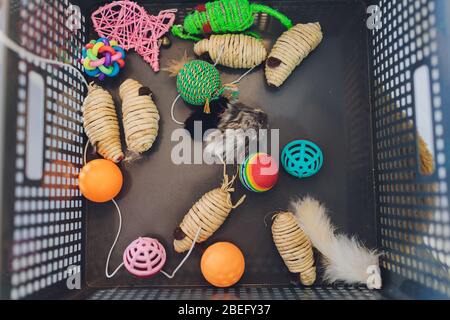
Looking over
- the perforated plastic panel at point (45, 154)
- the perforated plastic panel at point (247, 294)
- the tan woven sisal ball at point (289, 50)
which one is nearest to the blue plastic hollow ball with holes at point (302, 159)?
the tan woven sisal ball at point (289, 50)

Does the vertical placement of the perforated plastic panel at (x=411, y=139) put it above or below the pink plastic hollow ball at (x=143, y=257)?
above

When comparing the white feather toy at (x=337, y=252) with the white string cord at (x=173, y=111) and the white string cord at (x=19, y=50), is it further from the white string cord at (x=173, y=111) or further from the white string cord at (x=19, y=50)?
the white string cord at (x=19, y=50)

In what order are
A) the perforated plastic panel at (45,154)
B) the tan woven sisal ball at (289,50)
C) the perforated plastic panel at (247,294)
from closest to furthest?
the perforated plastic panel at (45,154) < the perforated plastic panel at (247,294) < the tan woven sisal ball at (289,50)

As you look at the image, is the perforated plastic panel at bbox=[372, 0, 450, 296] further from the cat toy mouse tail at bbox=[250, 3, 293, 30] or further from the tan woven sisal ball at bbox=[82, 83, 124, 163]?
the tan woven sisal ball at bbox=[82, 83, 124, 163]

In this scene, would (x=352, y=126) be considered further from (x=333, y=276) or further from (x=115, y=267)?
(x=115, y=267)
